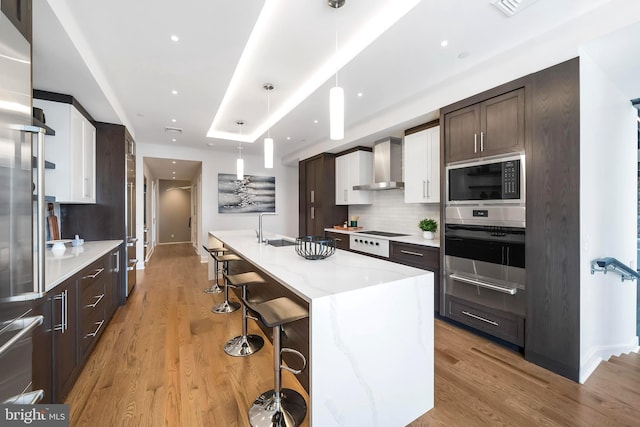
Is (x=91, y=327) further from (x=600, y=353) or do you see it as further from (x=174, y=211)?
(x=174, y=211)

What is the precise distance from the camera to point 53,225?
2.86 m

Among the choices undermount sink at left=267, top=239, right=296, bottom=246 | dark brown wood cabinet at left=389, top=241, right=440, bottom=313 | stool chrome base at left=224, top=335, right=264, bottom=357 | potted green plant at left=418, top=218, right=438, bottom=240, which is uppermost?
potted green plant at left=418, top=218, right=438, bottom=240

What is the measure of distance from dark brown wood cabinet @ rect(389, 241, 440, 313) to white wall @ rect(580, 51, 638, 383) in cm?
117

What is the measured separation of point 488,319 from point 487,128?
1.79m

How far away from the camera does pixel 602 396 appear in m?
1.76

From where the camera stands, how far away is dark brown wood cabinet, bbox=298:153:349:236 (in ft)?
17.3

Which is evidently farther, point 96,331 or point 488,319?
point 488,319

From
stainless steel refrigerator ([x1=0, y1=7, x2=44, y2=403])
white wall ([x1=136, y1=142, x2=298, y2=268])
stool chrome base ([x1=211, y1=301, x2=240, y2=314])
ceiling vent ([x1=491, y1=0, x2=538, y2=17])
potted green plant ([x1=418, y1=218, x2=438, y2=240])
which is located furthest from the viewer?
white wall ([x1=136, y1=142, x2=298, y2=268])

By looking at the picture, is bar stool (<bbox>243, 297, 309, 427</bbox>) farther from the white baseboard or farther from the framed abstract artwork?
the framed abstract artwork

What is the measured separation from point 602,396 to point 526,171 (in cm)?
164

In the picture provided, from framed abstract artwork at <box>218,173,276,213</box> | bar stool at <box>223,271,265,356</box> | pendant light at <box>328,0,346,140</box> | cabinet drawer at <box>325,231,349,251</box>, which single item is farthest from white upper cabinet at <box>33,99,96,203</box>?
framed abstract artwork at <box>218,173,276,213</box>

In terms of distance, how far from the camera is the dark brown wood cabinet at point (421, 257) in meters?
2.94

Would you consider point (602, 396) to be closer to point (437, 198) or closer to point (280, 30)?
point (437, 198)

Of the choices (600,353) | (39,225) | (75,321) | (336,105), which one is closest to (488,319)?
(600,353)
